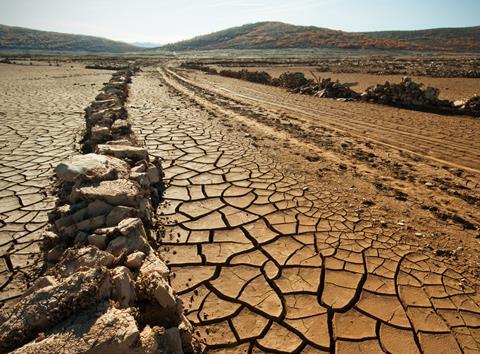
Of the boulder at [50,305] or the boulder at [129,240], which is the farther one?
the boulder at [129,240]

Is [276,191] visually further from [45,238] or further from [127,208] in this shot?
[45,238]

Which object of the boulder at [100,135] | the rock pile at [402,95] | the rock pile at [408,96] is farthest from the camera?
the rock pile at [408,96]

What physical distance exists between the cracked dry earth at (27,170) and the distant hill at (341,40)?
74058mm

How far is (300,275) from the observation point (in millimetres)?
2682

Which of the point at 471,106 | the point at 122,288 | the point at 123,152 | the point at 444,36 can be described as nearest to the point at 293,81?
the point at 471,106

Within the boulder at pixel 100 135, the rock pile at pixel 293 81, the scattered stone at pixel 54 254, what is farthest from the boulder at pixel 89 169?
the rock pile at pixel 293 81

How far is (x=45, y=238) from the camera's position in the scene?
2801 mm

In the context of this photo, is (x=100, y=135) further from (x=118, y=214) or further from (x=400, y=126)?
(x=400, y=126)

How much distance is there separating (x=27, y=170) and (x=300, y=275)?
4.10 meters

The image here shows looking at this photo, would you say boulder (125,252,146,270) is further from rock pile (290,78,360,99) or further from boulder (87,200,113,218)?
rock pile (290,78,360,99)

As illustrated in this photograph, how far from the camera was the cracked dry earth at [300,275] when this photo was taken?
84.4 inches

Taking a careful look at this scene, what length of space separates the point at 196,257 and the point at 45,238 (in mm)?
1286

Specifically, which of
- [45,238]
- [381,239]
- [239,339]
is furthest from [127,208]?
[381,239]

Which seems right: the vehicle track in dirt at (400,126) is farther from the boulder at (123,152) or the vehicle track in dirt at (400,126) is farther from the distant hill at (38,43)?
the distant hill at (38,43)
